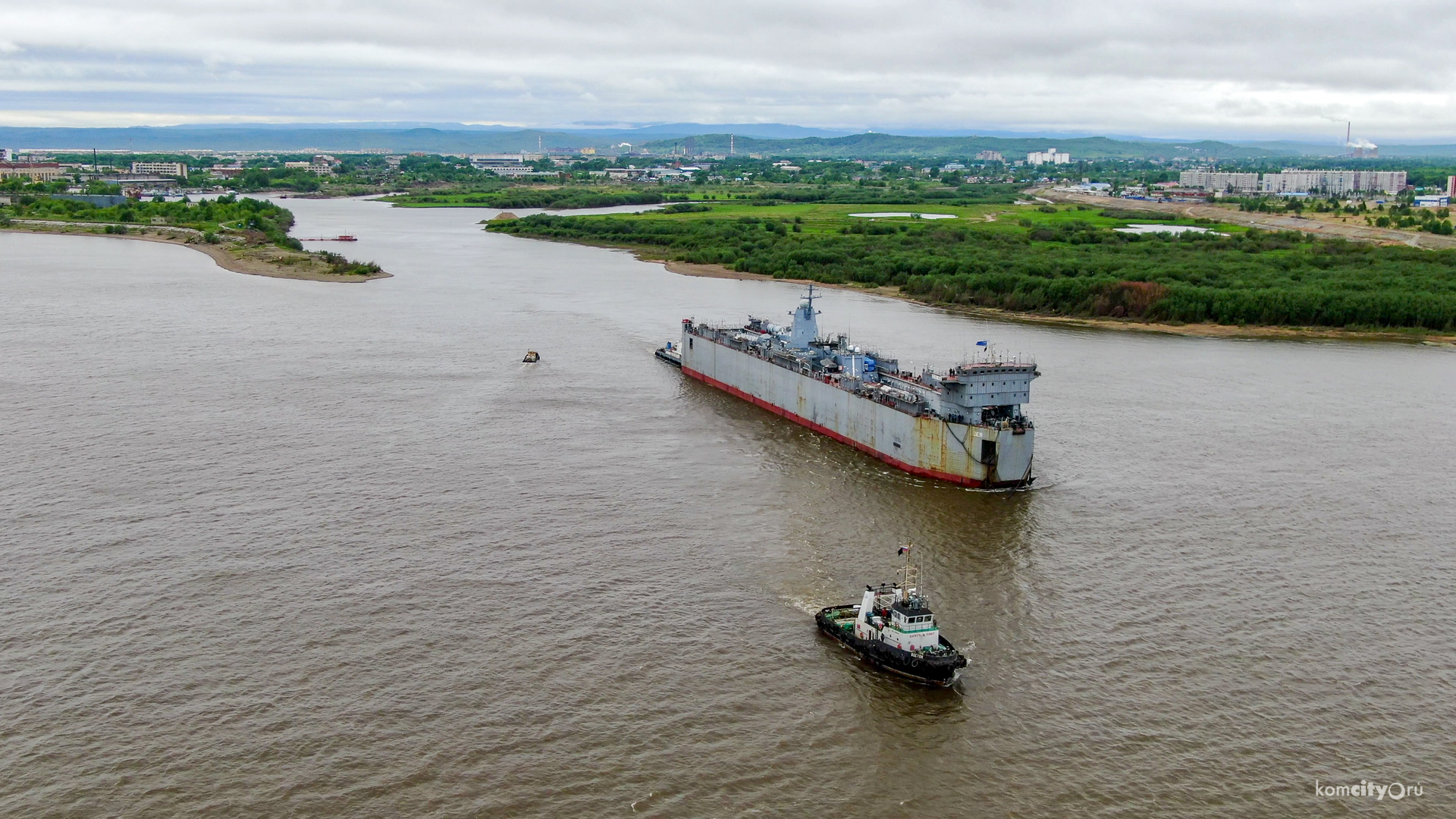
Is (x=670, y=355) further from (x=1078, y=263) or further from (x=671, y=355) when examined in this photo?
(x=1078, y=263)

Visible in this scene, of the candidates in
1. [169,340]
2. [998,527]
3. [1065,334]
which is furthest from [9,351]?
[1065,334]

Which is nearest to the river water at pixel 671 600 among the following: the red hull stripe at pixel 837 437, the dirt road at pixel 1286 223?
the red hull stripe at pixel 837 437

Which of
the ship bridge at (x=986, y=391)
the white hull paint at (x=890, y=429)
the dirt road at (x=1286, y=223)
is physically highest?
the dirt road at (x=1286, y=223)

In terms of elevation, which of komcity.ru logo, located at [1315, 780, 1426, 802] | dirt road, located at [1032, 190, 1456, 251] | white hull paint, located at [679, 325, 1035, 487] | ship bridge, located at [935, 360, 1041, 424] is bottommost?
komcity.ru logo, located at [1315, 780, 1426, 802]

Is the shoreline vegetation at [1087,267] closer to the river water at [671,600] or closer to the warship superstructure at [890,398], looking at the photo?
the river water at [671,600]

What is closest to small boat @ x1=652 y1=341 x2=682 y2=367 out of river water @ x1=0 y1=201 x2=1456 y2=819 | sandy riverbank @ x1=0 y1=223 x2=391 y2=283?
river water @ x1=0 y1=201 x2=1456 y2=819

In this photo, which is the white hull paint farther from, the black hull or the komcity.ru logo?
the komcity.ru logo

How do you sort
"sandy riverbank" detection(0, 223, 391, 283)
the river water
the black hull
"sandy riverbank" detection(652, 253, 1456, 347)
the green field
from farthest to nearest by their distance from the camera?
1. "sandy riverbank" detection(0, 223, 391, 283)
2. the green field
3. "sandy riverbank" detection(652, 253, 1456, 347)
4. the black hull
5. the river water
